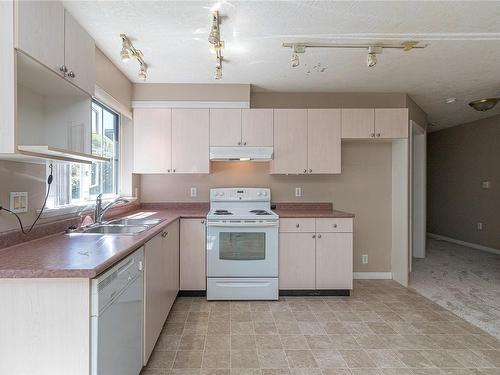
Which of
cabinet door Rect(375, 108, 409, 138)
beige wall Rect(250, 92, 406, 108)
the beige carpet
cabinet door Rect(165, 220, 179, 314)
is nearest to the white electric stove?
cabinet door Rect(165, 220, 179, 314)

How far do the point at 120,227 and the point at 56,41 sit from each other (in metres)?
1.42

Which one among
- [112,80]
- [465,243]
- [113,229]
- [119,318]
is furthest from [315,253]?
[465,243]

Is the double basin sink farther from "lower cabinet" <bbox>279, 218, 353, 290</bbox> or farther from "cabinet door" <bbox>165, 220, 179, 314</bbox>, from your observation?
"lower cabinet" <bbox>279, 218, 353, 290</bbox>

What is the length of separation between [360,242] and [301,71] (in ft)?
7.21

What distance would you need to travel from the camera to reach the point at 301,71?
112 inches

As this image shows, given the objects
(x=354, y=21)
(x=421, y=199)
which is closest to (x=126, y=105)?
Result: (x=354, y=21)

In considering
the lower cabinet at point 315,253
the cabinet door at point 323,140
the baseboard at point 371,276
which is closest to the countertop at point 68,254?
the lower cabinet at point 315,253

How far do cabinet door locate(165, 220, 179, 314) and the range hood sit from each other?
85cm

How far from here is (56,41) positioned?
1.41 meters

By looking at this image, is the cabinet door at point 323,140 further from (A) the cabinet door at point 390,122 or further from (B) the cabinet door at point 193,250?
(B) the cabinet door at point 193,250

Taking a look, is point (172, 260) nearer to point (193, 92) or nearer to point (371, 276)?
point (193, 92)

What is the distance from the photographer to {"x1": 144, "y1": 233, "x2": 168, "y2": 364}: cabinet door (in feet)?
5.92

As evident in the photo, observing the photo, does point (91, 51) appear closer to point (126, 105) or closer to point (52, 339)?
point (126, 105)

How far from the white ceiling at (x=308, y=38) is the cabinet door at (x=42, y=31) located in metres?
0.50
